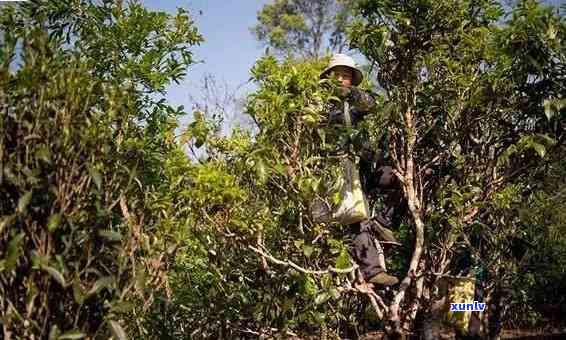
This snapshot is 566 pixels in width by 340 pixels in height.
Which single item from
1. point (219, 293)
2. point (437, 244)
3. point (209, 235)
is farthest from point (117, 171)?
point (437, 244)

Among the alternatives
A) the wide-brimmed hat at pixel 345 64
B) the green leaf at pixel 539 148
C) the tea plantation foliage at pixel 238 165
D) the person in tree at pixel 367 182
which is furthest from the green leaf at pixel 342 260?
the green leaf at pixel 539 148

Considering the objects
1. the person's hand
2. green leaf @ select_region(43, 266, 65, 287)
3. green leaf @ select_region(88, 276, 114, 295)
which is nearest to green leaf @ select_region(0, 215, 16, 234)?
green leaf @ select_region(43, 266, 65, 287)

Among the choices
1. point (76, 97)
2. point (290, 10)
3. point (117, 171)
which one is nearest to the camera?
point (76, 97)

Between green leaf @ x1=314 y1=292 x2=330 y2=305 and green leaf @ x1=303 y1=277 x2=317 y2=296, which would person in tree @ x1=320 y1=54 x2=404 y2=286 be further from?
green leaf @ x1=314 y1=292 x2=330 y2=305

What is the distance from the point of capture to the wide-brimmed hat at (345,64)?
9.62ft

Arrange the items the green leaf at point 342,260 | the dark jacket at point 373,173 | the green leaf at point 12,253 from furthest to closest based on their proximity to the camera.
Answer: the dark jacket at point 373,173 → the green leaf at point 342,260 → the green leaf at point 12,253

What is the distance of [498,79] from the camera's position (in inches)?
111

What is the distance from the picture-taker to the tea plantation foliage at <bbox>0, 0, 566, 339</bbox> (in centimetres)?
173

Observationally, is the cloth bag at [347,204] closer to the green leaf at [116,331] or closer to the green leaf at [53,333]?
the green leaf at [116,331]

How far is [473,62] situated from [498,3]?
1.17ft

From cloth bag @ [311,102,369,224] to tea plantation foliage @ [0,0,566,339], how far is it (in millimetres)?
70

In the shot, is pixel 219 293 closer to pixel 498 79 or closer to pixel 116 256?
pixel 116 256

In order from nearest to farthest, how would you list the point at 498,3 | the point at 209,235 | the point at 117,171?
1. the point at 117,171
2. the point at 209,235
3. the point at 498,3

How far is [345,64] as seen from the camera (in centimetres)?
308
